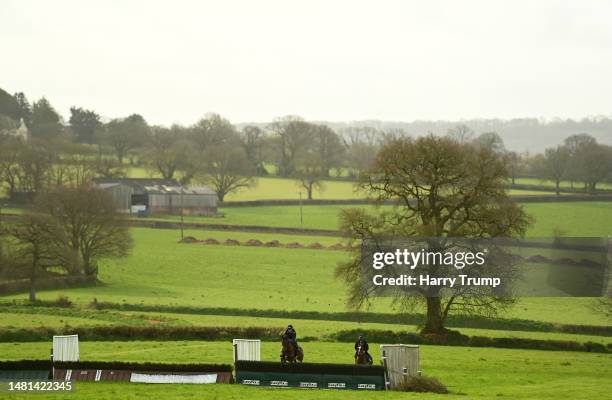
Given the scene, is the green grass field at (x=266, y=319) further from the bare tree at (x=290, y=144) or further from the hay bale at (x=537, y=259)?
the bare tree at (x=290, y=144)

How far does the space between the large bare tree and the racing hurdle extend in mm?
15318

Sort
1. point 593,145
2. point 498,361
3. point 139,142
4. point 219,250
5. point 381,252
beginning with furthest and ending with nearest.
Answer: point 139,142
point 593,145
point 219,250
point 381,252
point 498,361

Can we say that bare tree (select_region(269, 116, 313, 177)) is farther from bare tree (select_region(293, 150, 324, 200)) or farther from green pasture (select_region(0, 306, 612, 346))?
green pasture (select_region(0, 306, 612, 346))

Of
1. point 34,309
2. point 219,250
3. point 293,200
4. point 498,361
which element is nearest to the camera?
point 498,361

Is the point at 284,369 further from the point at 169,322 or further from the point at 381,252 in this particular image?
the point at 169,322

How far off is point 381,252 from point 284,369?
16305 millimetres

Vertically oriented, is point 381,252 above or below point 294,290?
above

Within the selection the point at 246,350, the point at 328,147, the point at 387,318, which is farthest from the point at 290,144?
the point at 246,350

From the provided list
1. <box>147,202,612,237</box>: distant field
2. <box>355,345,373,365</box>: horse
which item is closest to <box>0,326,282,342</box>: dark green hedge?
<box>355,345,373,365</box>: horse

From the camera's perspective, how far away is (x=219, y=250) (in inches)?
3669

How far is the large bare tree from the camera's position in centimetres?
4631

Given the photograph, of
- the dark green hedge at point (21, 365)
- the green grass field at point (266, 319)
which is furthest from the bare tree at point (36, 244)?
the dark green hedge at point (21, 365)

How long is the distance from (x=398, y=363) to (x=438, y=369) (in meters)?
6.03

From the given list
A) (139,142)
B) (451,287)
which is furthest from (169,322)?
(139,142)
